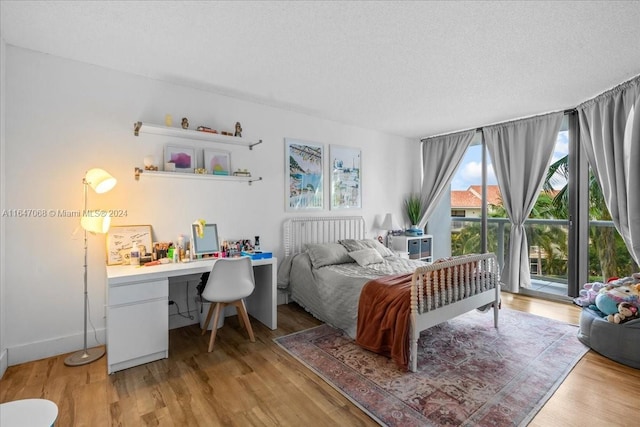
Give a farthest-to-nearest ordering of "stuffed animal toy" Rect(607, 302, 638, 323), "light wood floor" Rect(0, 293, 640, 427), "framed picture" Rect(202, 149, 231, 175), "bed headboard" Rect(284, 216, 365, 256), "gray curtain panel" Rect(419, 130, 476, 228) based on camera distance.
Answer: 1. "gray curtain panel" Rect(419, 130, 476, 228)
2. "bed headboard" Rect(284, 216, 365, 256)
3. "framed picture" Rect(202, 149, 231, 175)
4. "stuffed animal toy" Rect(607, 302, 638, 323)
5. "light wood floor" Rect(0, 293, 640, 427)

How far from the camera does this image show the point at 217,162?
3.42 metres

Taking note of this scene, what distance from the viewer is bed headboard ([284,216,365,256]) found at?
13.1 ft

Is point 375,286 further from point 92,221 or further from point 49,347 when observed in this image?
point 49,347

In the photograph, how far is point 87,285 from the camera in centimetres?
275

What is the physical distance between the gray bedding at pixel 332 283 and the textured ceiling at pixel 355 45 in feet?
6.51

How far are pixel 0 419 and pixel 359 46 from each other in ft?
9.42

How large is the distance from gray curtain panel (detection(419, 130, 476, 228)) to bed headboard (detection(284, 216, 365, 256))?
4.67ft

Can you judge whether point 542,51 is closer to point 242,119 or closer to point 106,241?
point 242,119

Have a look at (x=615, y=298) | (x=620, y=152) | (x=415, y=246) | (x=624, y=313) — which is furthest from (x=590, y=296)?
(x=415, y=246)

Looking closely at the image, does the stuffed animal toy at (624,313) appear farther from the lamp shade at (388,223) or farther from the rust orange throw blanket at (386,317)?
the lamp shade at (388,223)

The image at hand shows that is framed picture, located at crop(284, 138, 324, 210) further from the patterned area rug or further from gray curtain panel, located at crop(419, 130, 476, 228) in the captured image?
gray curtain panel, located at crop(419, 130, 476, 228)

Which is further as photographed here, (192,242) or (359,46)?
(192,242)

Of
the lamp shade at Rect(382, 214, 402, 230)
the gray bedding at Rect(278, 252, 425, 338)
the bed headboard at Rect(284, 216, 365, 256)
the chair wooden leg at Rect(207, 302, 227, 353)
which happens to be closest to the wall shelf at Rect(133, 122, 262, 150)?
the bed headboard at Rect(284, 216, 365, 256)

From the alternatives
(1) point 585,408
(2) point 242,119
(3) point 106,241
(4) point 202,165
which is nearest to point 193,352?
(3) point 106,241
